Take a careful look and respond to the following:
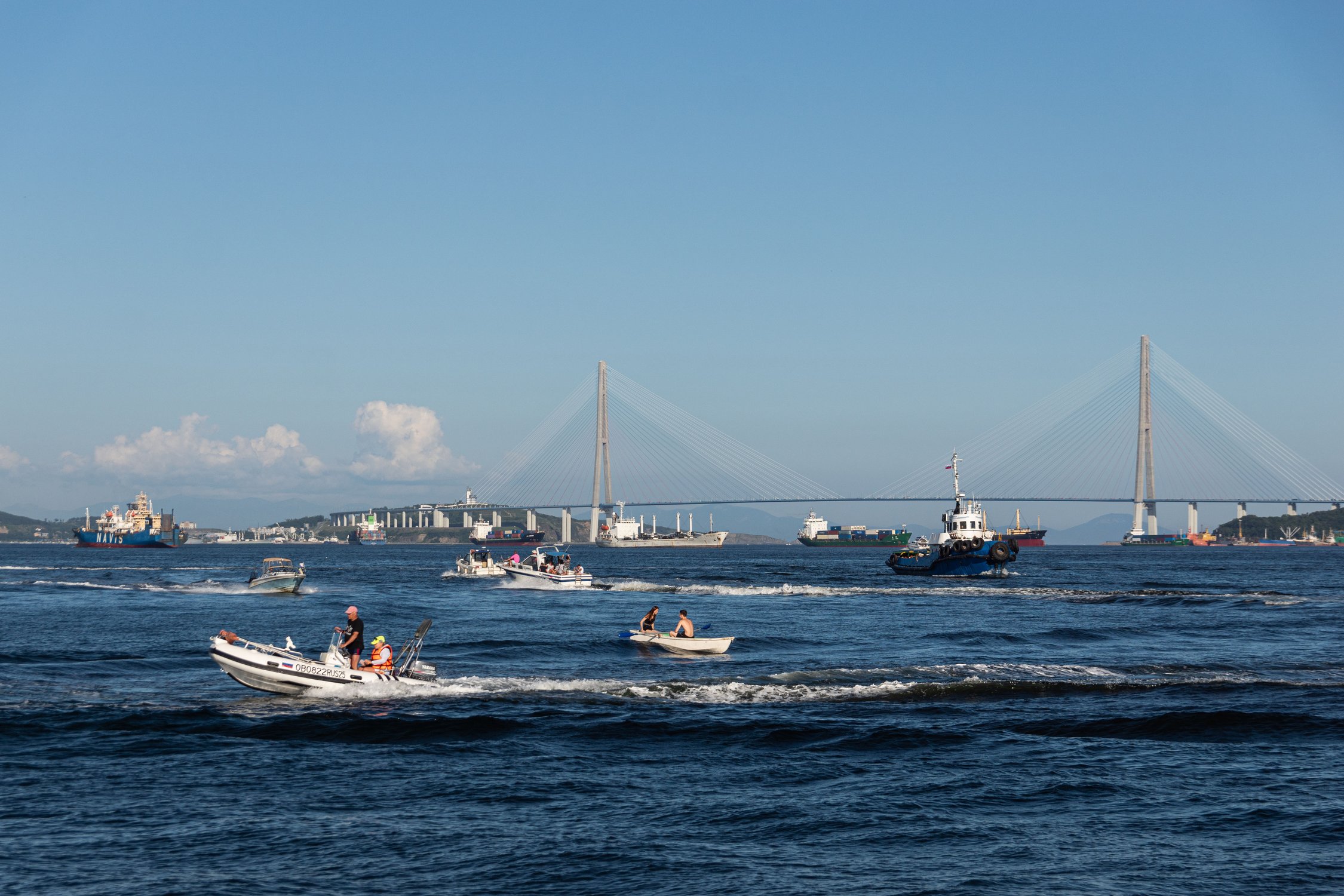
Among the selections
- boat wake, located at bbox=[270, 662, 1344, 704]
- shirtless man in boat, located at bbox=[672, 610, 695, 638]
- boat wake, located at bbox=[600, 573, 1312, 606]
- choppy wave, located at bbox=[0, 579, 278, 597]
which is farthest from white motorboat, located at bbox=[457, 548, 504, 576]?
boat wake, located at bbox=[270, 662, 1344, 704]

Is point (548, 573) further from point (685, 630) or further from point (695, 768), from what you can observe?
point (695, 768)

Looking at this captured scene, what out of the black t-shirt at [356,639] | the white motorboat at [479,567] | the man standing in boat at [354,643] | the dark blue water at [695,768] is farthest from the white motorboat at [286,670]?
the white motorboat at [479,567]

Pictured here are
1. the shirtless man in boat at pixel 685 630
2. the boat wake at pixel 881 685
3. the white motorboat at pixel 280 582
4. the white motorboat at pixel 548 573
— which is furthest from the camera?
the white motorboat at pixel 548 573

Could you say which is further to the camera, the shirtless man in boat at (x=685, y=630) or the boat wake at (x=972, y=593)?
the boat wake at (x=972, y=593)

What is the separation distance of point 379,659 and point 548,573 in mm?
47487

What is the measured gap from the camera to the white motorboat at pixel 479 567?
92.2m

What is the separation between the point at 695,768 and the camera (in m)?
20.5

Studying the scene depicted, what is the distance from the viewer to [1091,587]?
77750mm

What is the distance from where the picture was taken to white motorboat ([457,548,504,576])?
303 ft

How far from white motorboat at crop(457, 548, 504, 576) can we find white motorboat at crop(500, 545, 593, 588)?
1149 centimetres

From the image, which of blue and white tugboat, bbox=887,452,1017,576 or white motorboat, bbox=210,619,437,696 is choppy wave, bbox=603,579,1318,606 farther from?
white motorboat, bbox=210,619,437,696

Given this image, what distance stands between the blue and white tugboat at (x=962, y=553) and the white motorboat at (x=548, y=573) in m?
34.8

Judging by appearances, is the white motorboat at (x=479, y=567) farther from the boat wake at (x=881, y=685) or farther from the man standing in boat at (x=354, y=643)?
the man standing in boat at (x=354, y=643)

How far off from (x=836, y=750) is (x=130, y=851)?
484 inches
